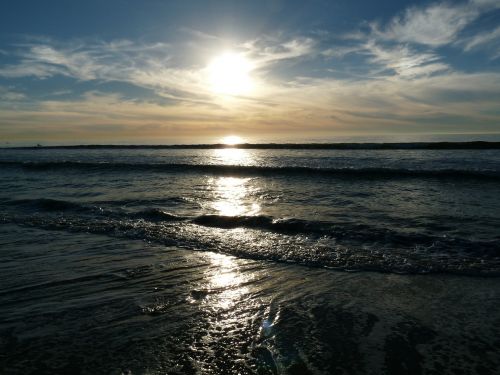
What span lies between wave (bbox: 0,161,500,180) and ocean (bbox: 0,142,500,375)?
790 centimetres

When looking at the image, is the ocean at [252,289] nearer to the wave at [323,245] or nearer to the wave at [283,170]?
the wave at [323,245]

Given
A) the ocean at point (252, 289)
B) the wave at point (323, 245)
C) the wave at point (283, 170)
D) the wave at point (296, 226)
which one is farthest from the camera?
the wave at point (283, 170)

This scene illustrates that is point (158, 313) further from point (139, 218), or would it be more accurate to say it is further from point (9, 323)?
point (139, 218)

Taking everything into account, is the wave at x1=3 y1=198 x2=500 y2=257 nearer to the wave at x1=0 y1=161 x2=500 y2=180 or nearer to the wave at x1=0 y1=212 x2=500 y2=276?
the wave at x1=0 y1=212 x2=500 y2=276

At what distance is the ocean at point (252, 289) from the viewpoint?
3.39 m

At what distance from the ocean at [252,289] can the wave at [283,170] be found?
7.90m

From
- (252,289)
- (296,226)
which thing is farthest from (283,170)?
(252,289)

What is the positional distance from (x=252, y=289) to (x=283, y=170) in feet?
60.3

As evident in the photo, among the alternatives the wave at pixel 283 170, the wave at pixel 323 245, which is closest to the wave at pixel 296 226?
the wave at pixel 323 245

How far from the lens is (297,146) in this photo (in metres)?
50.3

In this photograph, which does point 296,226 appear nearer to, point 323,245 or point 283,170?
point 323,245

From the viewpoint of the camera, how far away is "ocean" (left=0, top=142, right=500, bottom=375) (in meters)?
3.39

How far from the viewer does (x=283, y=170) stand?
2314 centimetres

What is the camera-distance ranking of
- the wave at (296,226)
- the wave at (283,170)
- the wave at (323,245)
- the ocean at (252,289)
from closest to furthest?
the ocean at (252,289) → the wave at (323,245) → the wave at (296,226) → the wave at (283,170)
